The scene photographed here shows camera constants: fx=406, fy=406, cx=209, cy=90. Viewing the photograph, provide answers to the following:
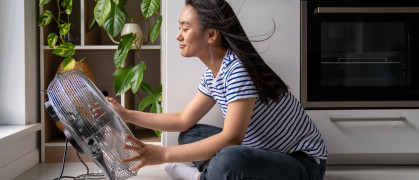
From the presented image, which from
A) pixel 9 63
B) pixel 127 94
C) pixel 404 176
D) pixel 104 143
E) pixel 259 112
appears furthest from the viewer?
pixel 127 94

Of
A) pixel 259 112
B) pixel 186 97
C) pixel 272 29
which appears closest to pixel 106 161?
pixel 259 112

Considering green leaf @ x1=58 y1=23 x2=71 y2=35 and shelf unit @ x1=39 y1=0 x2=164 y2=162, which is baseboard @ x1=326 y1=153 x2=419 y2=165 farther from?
green leaf @ x1=58 y1=23 x2=71 y2=35

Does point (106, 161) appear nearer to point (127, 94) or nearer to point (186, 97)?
point (186, 97)

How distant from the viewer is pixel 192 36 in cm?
121

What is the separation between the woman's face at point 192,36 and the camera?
121 cm

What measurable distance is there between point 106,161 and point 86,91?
175 mm

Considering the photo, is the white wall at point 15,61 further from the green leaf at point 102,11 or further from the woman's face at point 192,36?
the woman's face at point 192,36

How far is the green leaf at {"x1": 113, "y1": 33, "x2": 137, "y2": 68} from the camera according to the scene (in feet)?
5.90

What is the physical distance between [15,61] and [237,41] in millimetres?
1028

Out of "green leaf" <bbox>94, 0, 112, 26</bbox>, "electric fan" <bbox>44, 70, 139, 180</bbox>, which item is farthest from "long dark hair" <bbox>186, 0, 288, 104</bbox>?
"green leaf" <bbox>94, 0, 112, 26</bbox>

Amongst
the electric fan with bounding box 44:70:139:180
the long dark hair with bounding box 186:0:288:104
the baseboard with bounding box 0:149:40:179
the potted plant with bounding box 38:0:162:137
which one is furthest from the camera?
the potted plant with bounding box 38:0:162:137

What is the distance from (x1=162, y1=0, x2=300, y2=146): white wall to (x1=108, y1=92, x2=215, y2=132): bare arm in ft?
0.45

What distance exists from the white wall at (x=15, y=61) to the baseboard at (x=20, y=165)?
0.15 metres

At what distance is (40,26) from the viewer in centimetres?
179
